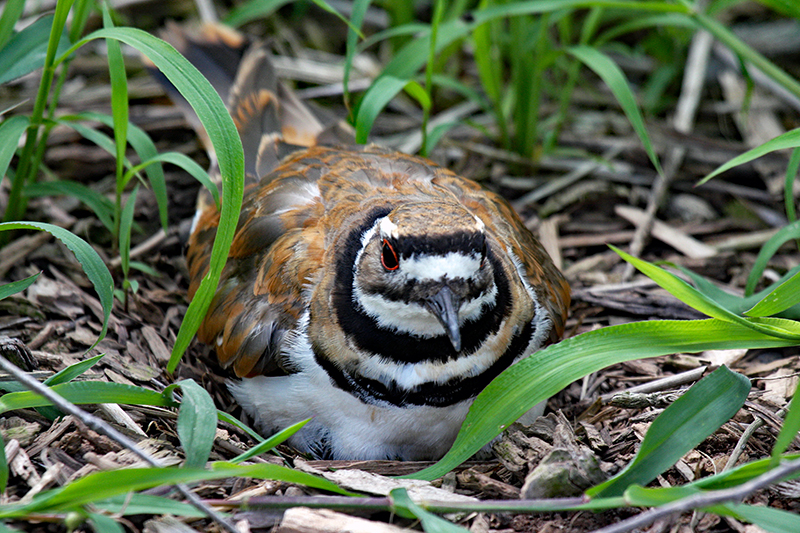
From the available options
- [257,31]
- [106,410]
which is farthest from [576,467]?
[257,31]

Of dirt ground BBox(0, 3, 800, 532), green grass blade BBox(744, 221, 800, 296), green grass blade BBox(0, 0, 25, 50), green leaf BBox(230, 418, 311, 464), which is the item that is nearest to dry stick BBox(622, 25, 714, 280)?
dirt ground BBox(0, 3, 800, 532)

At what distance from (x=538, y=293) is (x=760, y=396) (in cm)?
109

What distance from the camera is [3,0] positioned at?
5.69 m

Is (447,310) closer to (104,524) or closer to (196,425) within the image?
Answer: (196,425)

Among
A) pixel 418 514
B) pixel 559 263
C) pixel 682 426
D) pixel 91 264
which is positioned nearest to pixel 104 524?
pixel 418 514

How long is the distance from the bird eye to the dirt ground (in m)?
0.89

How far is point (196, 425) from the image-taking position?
280cm

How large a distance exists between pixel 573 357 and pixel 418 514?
33.7 inches

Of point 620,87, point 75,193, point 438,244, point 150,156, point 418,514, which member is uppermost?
point 620,87

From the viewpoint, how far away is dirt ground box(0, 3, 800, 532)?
3061 mm

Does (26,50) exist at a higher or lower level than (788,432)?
higher

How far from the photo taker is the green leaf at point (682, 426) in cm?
272

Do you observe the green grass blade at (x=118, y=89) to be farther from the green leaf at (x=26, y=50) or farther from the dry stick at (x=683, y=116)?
the dry stick at (x=683, y=116)

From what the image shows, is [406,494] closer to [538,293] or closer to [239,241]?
[538,293]
